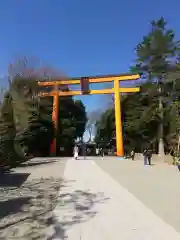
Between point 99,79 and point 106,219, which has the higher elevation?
point 99,79

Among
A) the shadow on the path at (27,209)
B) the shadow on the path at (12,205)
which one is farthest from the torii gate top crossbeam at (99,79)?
the shadow on the path at (12,205)

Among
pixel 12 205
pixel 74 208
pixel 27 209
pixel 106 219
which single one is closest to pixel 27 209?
pixel 27 209

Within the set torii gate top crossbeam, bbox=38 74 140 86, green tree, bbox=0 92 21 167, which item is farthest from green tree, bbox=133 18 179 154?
green tree, bbox=0 92 21 167

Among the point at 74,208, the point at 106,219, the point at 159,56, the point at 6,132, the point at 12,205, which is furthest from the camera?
the point at 159,56

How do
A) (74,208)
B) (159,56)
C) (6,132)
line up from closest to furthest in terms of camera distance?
(74,208) → (6,132) → (159,56)

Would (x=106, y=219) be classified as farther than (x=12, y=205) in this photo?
No

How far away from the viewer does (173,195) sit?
1009 cm

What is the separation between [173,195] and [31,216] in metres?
4.78

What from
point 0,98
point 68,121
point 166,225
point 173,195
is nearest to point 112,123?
point 68,121

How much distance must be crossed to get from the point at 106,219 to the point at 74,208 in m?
1.47

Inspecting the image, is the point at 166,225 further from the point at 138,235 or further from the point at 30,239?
the point at 30,239

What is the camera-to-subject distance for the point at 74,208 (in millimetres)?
8367

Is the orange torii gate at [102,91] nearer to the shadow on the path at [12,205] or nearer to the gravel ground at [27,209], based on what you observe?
the gravel ground at [27,209]

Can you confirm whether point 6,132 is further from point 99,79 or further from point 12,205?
point 99,79
